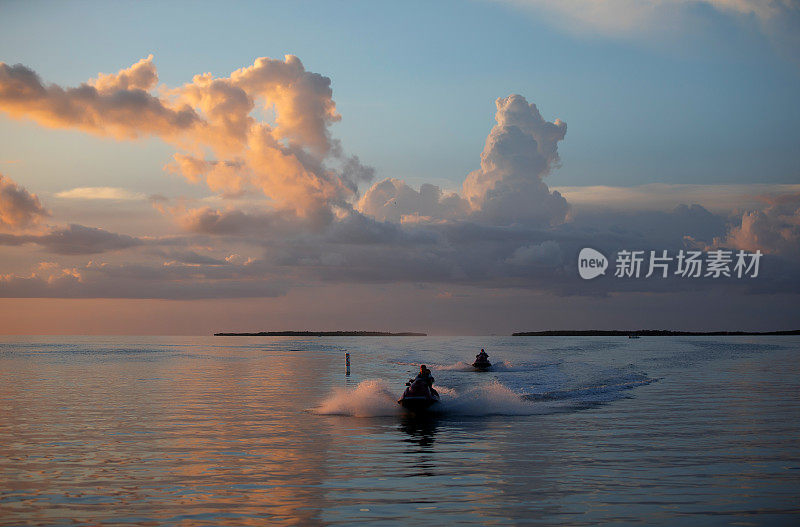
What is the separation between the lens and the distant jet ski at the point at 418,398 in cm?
3588

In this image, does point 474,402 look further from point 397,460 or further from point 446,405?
point 397,460

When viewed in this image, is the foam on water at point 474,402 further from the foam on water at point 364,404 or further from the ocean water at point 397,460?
the ocean water at point 397,460

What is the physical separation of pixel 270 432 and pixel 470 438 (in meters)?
8.06

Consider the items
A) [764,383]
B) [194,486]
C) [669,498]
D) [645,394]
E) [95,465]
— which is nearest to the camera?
[669,498]

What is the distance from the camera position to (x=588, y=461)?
869 inches

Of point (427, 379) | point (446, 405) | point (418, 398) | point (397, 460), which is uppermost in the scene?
point (427, 379)

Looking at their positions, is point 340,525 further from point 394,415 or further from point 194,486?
point 394,415

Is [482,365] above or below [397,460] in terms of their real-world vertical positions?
below

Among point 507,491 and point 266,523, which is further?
point 507,491

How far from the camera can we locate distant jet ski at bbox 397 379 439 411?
35.9 meters

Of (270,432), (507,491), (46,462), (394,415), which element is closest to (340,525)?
(507,491)

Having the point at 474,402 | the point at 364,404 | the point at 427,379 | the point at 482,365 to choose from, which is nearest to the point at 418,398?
the point at 427,379

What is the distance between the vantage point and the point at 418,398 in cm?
3594

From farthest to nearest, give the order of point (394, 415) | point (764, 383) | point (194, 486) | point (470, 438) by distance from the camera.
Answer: point (764, 383)
point (394, 415)
point (470, 438)
point (194, 486)
